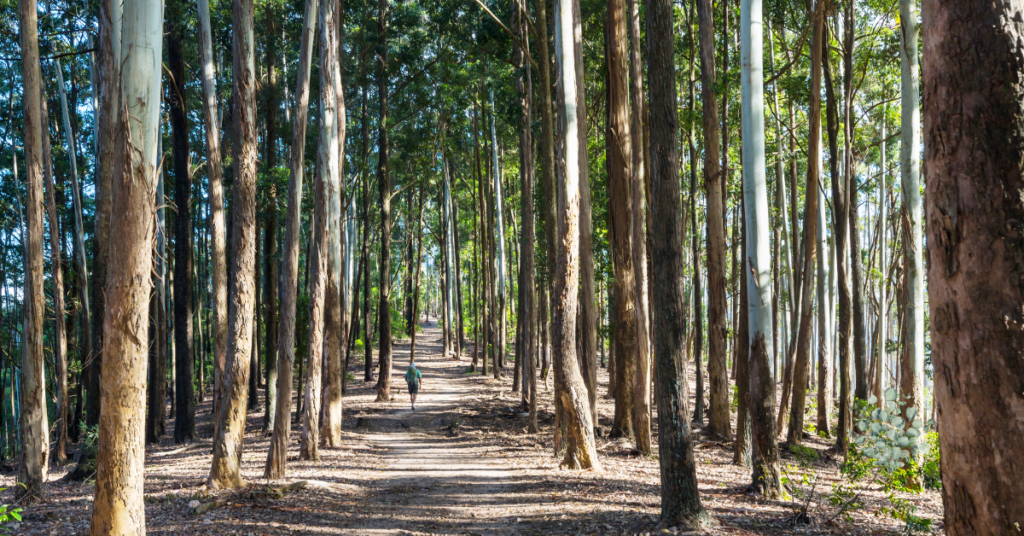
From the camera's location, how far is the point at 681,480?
21.0 feet

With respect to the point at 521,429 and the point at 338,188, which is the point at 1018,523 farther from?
the point at 521,429

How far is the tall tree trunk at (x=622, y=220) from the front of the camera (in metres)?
12.3

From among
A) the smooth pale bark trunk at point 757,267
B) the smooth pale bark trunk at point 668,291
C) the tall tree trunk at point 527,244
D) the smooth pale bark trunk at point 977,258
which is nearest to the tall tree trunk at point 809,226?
the smooth pale bark trunk at point 757,267

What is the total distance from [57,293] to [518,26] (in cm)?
1239

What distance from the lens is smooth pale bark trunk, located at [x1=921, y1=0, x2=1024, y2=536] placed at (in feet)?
6.61

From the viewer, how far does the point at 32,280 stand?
8703 millimetres

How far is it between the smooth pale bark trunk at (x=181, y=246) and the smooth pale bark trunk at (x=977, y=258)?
49.3ft

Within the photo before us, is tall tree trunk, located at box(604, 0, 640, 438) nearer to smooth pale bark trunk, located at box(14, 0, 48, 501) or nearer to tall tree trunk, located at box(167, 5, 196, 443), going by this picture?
smooth pale bark trunk, located at box(14, 0, 48, 501)

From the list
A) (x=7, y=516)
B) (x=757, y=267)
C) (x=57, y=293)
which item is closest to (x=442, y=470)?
(x=757, y=267)

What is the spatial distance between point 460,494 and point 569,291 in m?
3.57

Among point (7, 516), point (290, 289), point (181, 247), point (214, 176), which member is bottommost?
point (7, 516)

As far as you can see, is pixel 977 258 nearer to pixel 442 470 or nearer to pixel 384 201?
pixel 442 470

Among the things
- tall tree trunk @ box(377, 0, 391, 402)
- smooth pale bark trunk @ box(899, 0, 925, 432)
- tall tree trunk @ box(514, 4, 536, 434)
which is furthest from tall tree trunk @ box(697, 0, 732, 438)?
tall tree trunk @ box(377, 0, 391, 402)

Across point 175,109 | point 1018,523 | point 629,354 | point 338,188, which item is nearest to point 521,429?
point 629,354
